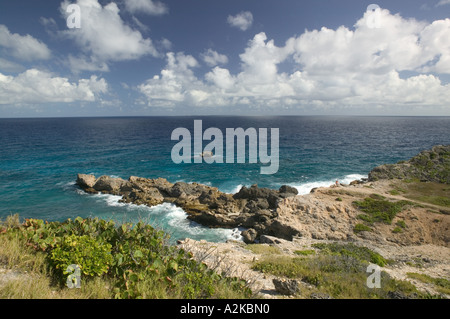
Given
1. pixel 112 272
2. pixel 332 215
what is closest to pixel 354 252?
pixel 332 215

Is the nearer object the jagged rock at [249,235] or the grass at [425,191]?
the jagged rock at [249,235]

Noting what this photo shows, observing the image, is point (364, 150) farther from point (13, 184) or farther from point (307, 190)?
point (13, 184)

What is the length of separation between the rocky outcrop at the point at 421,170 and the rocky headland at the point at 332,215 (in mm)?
179

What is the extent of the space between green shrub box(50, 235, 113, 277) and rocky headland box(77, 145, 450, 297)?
565 cm

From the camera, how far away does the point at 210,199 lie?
3347 cm

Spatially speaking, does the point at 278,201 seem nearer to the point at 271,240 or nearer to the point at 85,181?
the point at 271,240

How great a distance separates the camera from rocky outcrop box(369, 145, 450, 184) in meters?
38.2

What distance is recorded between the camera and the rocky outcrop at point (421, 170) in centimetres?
3816

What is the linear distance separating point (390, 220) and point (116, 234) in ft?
86.3

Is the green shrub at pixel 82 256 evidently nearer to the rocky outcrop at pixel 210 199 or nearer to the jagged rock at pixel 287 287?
the jagged rock at pixel 287 287

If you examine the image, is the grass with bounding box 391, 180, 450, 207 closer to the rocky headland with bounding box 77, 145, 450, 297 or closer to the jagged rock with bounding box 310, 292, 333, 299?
the rocky headland with bounding box 77, 145, 450, 297

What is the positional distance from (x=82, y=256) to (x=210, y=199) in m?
27.2

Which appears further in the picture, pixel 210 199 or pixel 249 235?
pixel 210 199

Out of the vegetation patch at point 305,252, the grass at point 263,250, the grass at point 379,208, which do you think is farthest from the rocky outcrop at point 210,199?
the grass at point 379,208
